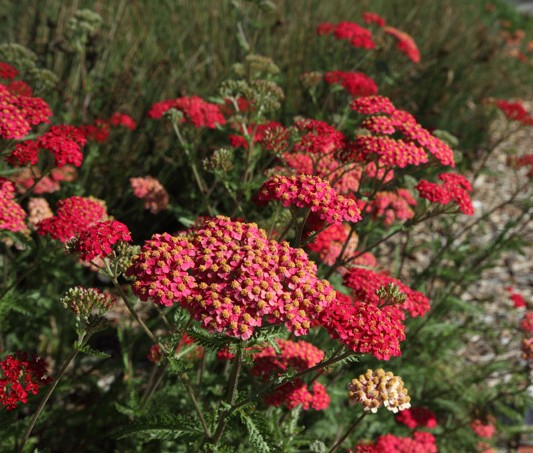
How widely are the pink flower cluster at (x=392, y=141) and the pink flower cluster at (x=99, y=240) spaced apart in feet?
3.81

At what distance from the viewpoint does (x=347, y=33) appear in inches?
174

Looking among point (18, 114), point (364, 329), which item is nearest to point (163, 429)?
point (364, 329)

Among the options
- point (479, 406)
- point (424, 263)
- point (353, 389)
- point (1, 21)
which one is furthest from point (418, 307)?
point (1, 21)

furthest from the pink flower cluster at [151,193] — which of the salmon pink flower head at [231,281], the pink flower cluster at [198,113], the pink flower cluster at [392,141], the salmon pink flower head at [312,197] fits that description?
the salmon pink flower head at [231,281]

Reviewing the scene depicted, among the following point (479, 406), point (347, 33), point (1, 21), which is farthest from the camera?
point (1, 21)

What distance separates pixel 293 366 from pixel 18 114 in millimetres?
1552

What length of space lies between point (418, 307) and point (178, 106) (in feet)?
5.66

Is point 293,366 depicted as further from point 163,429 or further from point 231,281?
point 231,281

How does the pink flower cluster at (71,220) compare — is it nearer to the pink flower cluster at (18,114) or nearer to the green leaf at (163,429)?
the pink flower cluster at (18,114)

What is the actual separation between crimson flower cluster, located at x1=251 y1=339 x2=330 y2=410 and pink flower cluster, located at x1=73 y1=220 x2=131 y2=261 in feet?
2.83

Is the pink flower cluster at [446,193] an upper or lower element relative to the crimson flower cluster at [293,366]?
upper

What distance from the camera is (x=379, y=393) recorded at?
1912mm

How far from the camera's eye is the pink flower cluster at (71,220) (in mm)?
2477

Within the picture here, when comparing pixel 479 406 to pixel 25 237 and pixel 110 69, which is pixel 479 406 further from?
pixel 110 69
